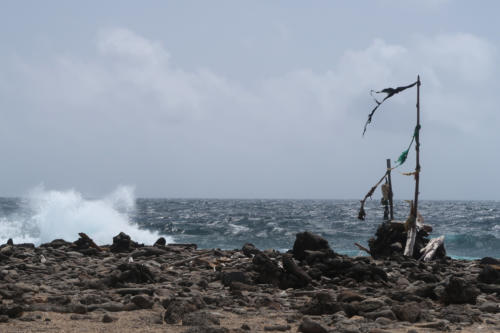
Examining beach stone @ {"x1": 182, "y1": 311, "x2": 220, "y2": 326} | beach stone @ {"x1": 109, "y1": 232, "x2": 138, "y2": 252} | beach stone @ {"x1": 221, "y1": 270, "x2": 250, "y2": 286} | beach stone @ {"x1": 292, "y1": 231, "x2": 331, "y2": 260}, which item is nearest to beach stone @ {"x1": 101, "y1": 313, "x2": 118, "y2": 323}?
beach stone @ {"x1": 182, "y1": 311, "x2": 220, "y2": 326}

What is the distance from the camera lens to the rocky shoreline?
5.62 metres

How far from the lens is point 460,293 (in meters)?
6.96

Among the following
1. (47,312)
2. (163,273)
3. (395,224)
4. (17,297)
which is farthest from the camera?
(395,224)

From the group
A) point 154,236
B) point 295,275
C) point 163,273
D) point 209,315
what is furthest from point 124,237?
point 154,236

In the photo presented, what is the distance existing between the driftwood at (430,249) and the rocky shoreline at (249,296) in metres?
0.67

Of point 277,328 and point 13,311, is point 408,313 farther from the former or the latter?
point 13,311

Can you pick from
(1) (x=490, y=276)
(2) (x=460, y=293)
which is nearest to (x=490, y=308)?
(2) (x=460, y=293)

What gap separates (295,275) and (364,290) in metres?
1.21

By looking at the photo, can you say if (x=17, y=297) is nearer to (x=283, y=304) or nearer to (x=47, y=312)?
(x=47, y=312)

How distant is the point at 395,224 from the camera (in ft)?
44.2

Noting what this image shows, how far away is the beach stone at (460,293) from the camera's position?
6.96 metres

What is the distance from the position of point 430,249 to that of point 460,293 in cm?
595

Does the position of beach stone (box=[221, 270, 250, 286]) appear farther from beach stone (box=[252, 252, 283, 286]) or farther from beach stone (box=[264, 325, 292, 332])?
beach stone (box=[264, 325, 292, 332])

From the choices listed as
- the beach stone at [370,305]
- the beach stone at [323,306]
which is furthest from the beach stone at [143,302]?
the beach stone at [370,305]
